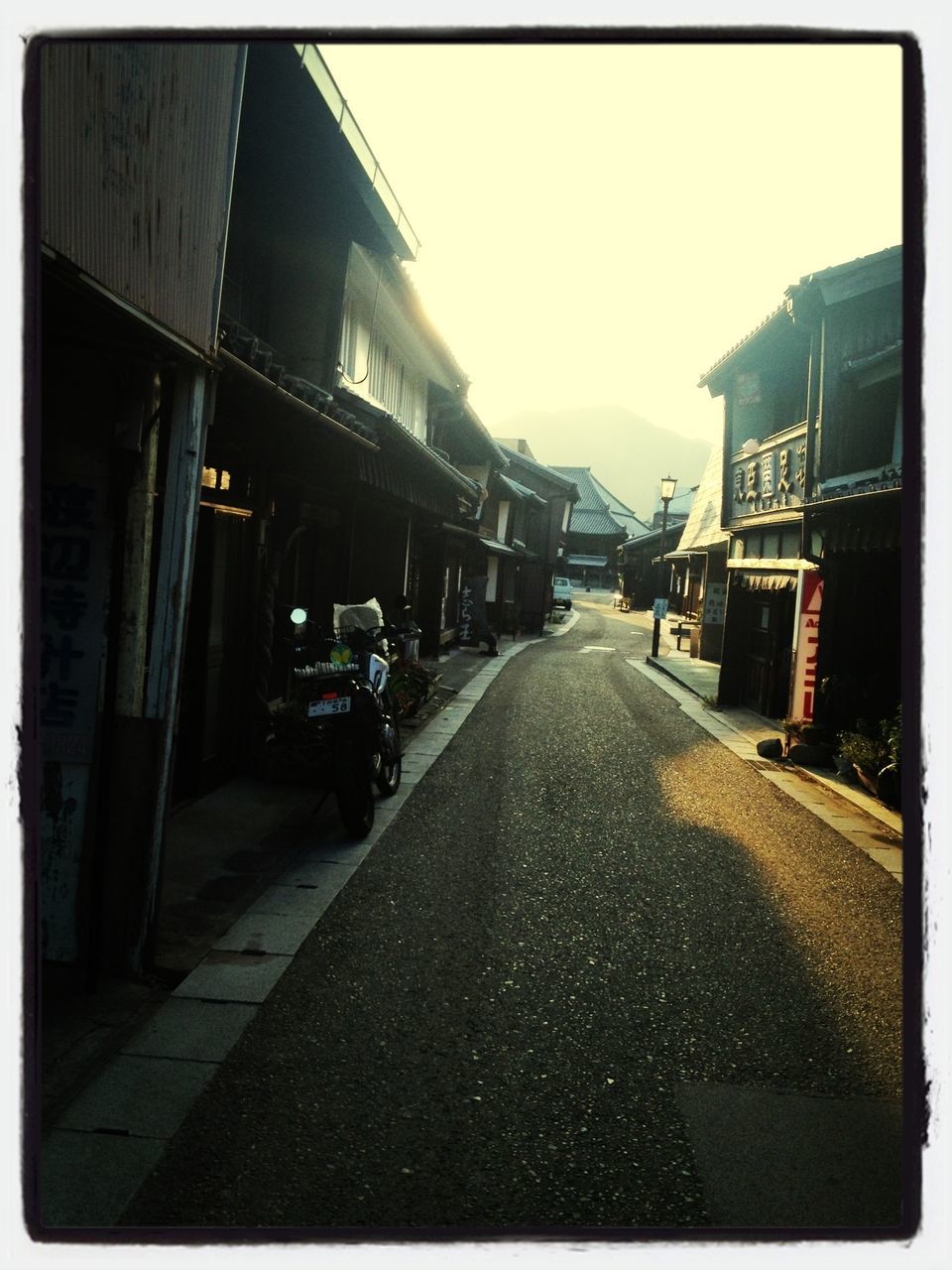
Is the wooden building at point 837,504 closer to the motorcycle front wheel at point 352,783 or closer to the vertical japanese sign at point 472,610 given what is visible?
the motorcycle front wheel at point 352,783

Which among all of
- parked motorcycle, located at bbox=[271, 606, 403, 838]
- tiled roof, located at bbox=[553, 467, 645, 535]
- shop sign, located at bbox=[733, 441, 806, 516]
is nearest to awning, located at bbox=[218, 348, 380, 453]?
parked motorcycle, located at bbox=[271, 606, 403, 838]

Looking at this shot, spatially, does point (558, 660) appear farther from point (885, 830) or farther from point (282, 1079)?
point (282, 1079)

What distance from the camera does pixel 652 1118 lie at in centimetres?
342

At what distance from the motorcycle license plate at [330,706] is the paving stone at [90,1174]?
3881 mm

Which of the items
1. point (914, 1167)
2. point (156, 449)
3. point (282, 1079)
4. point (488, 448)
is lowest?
point (282, 1079)

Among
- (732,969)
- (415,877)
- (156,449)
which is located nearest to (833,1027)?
(732,969)

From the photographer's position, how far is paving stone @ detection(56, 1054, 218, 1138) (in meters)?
3.20

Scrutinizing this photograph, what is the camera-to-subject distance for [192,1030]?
155 inches

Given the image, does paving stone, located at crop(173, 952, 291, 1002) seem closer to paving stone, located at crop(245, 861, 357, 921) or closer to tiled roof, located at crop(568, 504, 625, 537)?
paving stone, located at crop(245, 861, 357, 921)

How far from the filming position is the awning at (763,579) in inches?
579

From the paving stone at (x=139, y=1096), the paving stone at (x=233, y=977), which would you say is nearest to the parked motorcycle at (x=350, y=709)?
the paving stone at (x=233, y=977)

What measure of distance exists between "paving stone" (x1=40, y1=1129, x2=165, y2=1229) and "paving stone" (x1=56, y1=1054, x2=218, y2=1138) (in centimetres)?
6

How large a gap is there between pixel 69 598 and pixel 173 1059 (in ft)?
7.05

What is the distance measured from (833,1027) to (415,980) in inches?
84.4
